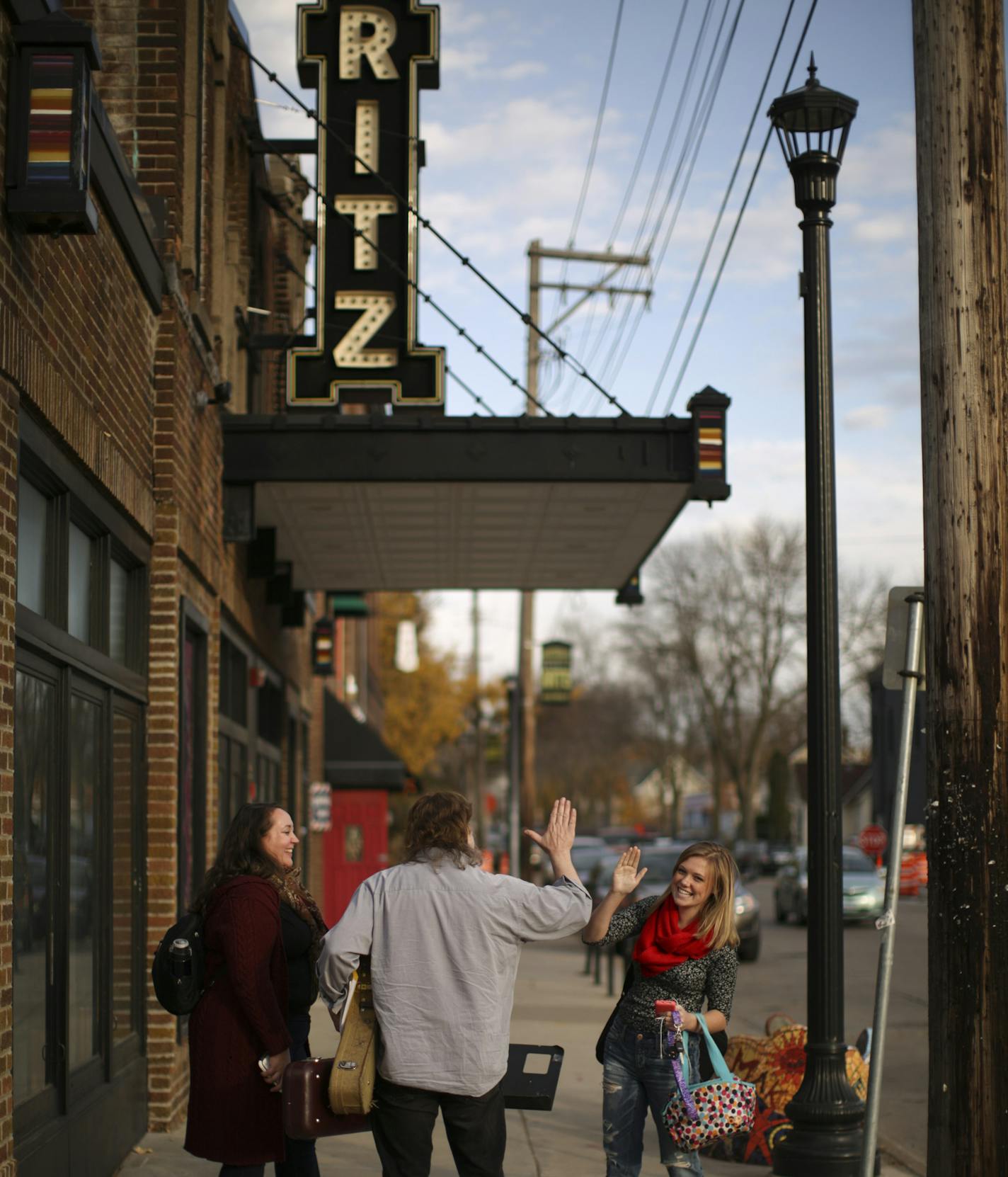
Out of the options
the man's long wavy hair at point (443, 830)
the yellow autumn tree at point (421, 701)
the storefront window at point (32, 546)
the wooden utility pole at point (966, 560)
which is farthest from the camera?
the yellow autumn tree at point (421, 701)

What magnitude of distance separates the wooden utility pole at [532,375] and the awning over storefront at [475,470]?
1422cm

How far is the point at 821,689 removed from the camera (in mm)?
8180

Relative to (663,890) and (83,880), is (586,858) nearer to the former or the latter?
(663,890)

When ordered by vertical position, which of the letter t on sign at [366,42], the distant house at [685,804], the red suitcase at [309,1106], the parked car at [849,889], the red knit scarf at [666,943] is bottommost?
the distant house at [685,804]

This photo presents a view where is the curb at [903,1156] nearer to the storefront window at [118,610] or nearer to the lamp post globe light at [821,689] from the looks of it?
the lamp post globe light at [821,689]

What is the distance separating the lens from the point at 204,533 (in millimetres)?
10461

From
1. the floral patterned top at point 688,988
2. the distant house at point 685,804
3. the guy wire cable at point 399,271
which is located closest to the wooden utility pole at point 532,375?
the guy wire cable at point 399,271

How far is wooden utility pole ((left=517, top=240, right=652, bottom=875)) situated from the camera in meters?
29.5

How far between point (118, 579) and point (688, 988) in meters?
4.21

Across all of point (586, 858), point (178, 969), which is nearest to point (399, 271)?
point (178, 969)

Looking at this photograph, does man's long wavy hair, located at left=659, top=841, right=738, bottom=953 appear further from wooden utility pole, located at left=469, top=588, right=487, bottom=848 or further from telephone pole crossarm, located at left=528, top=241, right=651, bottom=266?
wooden utility pole, located at left=469, top=588, right=487, bottom=848

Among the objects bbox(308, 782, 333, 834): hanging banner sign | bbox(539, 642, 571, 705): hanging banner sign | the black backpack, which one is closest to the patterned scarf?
the black backpack

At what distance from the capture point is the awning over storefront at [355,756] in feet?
85.4

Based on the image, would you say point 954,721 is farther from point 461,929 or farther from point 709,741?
point 709,741
